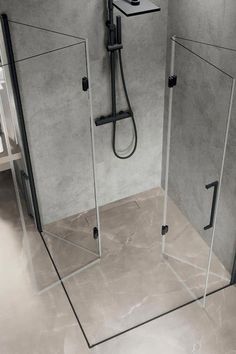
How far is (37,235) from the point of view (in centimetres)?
327

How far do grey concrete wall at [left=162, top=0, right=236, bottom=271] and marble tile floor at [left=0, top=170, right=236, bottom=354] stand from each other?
44cm

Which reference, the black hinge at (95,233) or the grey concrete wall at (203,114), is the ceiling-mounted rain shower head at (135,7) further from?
the black hinge at (95,233)

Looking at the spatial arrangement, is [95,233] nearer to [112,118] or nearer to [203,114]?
[112,118]

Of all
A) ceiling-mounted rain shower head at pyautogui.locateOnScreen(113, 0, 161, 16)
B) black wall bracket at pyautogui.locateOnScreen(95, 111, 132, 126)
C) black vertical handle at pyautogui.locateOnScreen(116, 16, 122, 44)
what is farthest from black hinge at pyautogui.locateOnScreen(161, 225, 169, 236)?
ceiling-mounted rain shower head at pyautogui.locateOnScreen(113, 0, 161, 16)

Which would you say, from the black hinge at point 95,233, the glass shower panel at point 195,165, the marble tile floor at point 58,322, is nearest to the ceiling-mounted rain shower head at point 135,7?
the glass shower panel at point 195,165

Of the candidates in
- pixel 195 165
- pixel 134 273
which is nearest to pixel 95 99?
pixel 195 165

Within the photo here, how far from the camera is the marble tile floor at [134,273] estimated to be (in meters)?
2.92

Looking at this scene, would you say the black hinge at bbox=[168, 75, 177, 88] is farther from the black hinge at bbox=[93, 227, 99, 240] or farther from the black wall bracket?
the black hinge at bbox=[93, 227, 99, 240]

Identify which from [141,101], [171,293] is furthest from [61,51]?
[171,293]

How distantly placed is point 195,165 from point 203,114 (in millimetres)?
300

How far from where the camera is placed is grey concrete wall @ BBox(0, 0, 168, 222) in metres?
2.66

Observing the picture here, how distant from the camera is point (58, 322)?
9.50ft

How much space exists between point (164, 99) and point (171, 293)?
4.18 feet

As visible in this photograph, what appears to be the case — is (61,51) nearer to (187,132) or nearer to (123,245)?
(187,132)
